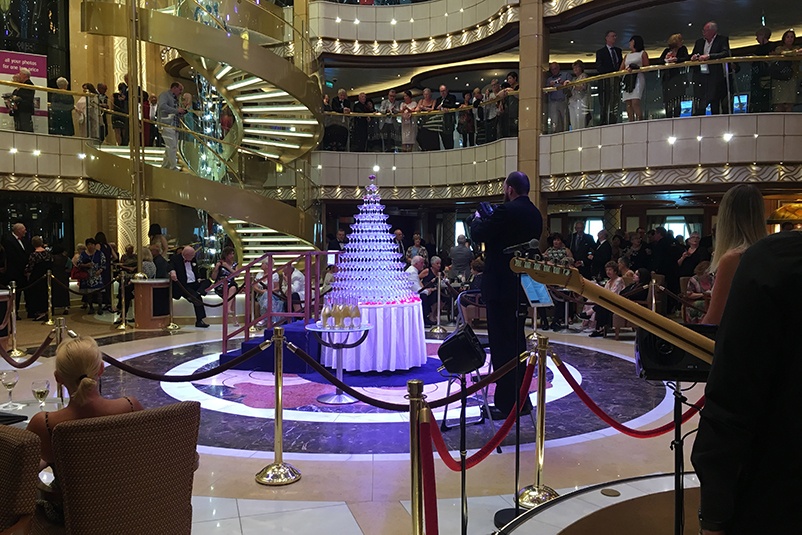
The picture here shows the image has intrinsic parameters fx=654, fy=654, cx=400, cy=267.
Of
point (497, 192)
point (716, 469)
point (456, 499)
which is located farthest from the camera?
point (497, 192)

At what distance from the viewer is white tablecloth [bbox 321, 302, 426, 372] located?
6.90 meters

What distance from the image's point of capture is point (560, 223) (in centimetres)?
1953

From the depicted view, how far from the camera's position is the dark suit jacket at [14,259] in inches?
455

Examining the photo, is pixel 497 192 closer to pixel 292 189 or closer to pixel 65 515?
pixel 292 189

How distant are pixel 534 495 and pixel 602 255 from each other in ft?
28.6

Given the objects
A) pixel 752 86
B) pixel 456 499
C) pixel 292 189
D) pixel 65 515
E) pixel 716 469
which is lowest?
pixel 456 499

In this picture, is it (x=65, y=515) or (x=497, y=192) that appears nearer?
(x=65, y=515)

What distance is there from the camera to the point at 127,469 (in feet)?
7.64

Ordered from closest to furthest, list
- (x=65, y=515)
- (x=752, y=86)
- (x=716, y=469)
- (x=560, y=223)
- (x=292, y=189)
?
(x=716, y=469) → (x=65, y=515) → (x=752, y=86) → (x=292, y=189) → (x=560, y=223)

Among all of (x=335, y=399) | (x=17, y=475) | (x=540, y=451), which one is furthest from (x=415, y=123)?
(x=17, y=475)

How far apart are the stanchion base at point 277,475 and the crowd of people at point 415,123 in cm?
1076

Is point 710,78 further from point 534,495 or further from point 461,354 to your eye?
point 461,354

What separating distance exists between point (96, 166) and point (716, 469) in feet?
40.4

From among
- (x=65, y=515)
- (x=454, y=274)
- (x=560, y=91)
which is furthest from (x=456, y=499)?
(x=560, y=91)
